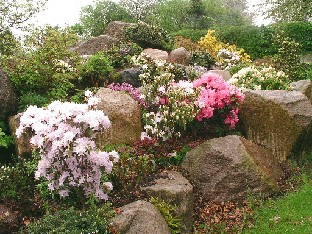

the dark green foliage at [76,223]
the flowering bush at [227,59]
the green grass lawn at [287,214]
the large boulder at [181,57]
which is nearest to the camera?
the dark green foliage at [76,223]

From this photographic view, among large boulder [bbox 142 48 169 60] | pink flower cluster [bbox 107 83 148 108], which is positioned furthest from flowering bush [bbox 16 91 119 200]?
large boulder [bbox 142 48 169 60]

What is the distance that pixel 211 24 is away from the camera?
36.2 m

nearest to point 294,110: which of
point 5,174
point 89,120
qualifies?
point 89,120

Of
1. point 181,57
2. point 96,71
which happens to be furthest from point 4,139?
point 181,57

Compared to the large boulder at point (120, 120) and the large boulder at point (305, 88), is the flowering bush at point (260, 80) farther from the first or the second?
the large boulder at point (120, 120)

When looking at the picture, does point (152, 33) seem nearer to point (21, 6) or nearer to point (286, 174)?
point (21, 6)

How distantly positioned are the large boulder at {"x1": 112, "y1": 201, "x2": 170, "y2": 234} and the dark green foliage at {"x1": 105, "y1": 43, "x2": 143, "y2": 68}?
10319mm

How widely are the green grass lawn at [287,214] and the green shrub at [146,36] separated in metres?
14.3

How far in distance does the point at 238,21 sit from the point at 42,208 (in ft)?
129

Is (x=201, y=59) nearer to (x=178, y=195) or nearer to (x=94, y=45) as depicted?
(x=94, y=45)

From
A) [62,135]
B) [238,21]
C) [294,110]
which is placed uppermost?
[62,135]

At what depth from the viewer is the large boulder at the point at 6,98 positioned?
1190 cm

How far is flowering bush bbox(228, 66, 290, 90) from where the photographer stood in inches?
541

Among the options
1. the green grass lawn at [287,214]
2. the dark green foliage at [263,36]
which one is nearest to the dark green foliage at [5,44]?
the green grass lawn at [287,214]
